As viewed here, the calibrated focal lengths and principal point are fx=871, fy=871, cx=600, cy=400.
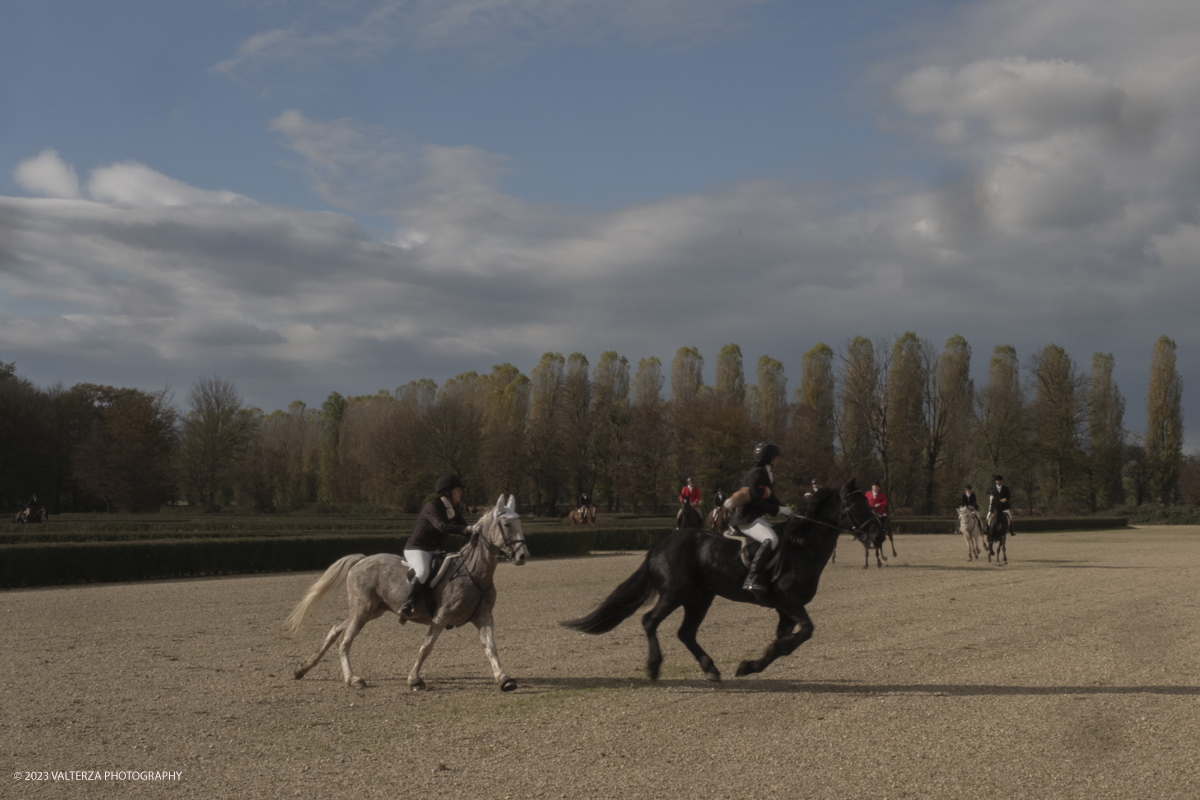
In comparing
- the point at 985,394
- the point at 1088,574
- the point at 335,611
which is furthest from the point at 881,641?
the point at 985,394

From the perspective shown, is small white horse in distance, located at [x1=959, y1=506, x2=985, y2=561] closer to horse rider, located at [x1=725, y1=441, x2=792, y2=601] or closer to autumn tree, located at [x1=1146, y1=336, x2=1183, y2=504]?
horse rider, located at [x1=725, y1=441, x2=792, y2=601]

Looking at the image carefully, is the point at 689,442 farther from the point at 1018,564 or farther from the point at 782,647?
the point at 782,647

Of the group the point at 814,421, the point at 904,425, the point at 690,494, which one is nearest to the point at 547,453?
the point at 814,421

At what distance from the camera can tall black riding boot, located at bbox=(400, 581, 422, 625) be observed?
805cm

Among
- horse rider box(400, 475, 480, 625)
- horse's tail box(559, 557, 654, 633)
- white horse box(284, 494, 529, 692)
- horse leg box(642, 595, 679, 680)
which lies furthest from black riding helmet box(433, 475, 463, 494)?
horse leg box(642, 595, 679, 680)

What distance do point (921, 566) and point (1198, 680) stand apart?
44.2ft

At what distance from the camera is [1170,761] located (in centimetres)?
576

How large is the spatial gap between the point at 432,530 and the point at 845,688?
409cm

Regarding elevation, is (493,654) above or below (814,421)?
below

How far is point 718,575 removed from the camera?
8.20 m

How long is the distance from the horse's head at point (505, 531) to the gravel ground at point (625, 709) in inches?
49.5

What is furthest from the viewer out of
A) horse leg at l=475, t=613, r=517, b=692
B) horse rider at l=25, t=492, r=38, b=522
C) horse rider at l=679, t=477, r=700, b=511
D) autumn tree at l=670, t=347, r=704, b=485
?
autumn tree at l=670, t=347, r=704, b=485

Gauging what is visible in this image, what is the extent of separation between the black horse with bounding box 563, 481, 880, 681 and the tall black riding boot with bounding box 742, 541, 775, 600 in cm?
8

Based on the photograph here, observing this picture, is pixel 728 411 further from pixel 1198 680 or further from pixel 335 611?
pixel 1198 680
